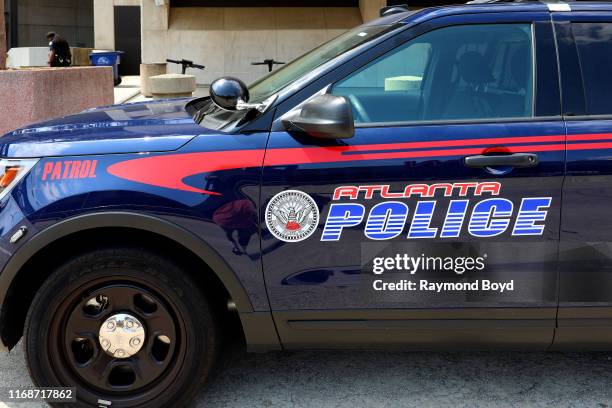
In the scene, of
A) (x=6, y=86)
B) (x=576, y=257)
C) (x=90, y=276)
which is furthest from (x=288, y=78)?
(x=6, y=86)

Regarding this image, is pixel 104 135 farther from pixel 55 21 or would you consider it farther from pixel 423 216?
pixel 55 21

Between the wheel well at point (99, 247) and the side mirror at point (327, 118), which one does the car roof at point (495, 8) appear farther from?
the wheel well at point (99, 247)

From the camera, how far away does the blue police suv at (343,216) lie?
9.77 feet

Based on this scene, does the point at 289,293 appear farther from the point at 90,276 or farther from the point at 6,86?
the point at 6,86

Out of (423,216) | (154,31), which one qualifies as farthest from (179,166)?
(154,31)

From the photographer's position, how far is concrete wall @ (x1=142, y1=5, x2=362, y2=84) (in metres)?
22.3

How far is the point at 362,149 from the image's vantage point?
301 cm

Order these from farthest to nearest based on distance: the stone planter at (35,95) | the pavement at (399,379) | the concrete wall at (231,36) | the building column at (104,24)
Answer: the building column at (104,24), the concrete wall at (231,36), the stone planter at (35,95), the pavement at (399,379)

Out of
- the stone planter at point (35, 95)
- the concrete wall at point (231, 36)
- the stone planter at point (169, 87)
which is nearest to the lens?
the stone planter at point (35, 95)

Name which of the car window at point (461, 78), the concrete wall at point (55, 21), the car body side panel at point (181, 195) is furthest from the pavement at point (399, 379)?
the concrete wall at point (55, 21)

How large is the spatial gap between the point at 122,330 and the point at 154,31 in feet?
67.5

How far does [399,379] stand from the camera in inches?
143

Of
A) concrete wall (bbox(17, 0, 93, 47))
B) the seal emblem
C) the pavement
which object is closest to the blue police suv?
the seal emblem

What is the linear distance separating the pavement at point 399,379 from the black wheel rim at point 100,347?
0.35 meters
